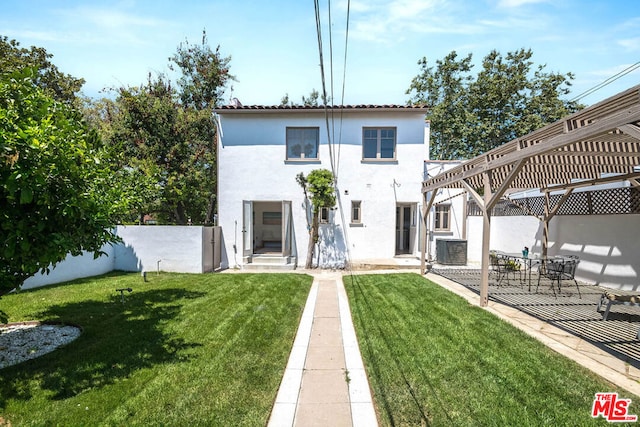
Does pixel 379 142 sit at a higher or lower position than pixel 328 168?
higher

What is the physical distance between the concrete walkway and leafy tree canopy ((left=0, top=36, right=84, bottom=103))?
61.6 ft

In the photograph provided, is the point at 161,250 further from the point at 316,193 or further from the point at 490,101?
the point at 490,101

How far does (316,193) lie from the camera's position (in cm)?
1096

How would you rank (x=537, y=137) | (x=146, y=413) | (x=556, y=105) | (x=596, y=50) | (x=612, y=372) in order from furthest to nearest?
(x=556, y=105)
(x=596, y=50)
(x=537, y=137)
(x=612, y=372)
(x=146, y=413)

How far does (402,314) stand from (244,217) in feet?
24.7

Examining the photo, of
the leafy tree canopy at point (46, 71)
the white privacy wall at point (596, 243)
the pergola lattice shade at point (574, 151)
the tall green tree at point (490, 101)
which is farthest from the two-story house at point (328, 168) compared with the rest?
the tall green tree at point (490, 101)

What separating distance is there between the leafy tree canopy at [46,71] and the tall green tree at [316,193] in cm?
1461

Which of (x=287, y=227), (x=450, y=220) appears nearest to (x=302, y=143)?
(x=287, y=227)

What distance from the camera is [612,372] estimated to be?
12.2 ft

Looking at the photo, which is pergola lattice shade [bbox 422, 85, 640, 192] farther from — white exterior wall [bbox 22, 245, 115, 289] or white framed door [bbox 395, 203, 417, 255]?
white exterior wall [bbox 22, 245, 115, 289]

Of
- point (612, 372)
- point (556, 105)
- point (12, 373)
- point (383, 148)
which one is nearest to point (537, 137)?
point (612, 372)

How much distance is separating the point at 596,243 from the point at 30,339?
1296 cm

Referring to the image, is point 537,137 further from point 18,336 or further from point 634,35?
point 18,336

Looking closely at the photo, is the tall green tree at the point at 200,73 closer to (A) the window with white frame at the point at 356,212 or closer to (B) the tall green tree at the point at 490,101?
(A) the window with white frame at the point at 356,212
